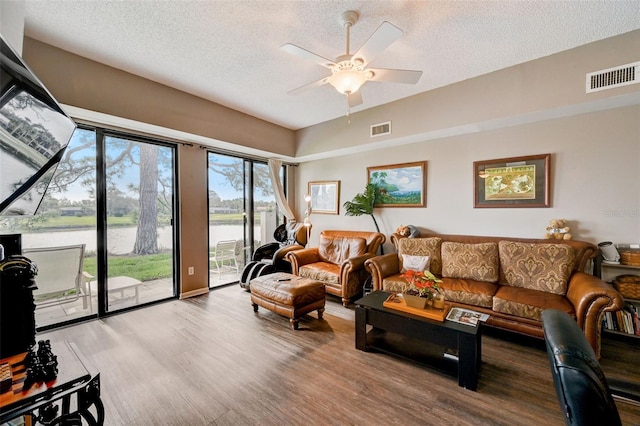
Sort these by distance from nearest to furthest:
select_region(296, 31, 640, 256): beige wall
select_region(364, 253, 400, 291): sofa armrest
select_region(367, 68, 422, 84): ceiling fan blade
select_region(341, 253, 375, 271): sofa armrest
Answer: select_region(367, 68, 422, 84): ceiling fan blade, select_region(296, 31, 640, 256): beige wall, select_region(364, 253, 400, 291): sofa armrest, select_region(341, 253, 375, 271): sofa armrest

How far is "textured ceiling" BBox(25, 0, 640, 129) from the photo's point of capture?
2037 mm

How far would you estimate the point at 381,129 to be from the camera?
4.04 m

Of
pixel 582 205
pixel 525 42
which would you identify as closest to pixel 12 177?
pixel 525 42

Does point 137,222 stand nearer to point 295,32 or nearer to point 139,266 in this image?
point 139,266

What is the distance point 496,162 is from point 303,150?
3270 millimetres

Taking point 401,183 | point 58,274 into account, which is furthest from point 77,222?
point 401,183

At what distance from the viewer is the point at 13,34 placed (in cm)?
177

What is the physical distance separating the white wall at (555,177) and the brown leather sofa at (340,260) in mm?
543

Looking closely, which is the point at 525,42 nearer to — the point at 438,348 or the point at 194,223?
the point at 438,348

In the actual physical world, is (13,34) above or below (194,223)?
above

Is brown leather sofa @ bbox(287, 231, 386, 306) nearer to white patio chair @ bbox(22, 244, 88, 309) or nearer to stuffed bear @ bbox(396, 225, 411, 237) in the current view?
stuffed bear @ bbox(396, 225, 411, 237)

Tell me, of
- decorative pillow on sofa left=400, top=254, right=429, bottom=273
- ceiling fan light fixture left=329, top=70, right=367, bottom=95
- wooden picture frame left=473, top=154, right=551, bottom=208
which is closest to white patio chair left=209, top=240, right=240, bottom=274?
decorative pillow on sofa left=400, top=254, right=429, bottom=273

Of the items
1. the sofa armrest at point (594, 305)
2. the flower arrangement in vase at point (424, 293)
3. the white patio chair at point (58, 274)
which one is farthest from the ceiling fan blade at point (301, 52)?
the white patio chair at point (58, 274)

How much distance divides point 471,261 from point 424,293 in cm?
124
